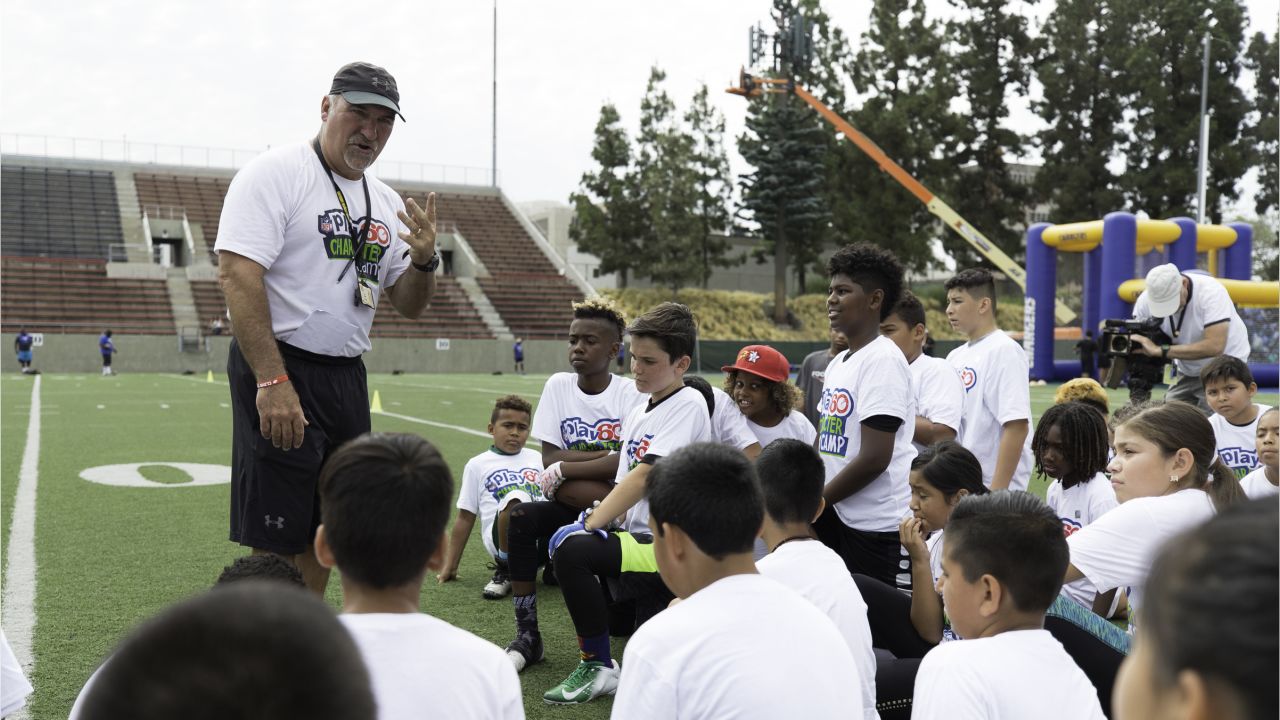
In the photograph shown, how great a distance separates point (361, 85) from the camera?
132 inches

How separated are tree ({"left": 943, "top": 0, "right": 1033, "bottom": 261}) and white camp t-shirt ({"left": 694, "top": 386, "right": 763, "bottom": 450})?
42.8 m

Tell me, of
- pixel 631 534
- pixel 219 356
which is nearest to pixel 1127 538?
pixel 631 534

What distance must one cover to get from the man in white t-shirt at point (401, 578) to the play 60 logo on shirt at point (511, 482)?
12.5 ft

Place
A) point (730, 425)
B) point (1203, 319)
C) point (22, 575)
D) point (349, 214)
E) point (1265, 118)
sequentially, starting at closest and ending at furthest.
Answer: point (349, 214), point (730, 425), point (22, 575), point (1203, 319), point (1265, 118)

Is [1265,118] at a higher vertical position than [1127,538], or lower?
higher

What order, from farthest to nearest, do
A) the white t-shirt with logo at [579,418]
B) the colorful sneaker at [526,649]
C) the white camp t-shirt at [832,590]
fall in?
the white t-shirt with logo at [579,418] < the colorful sneaker at [526,649] < the white camp t-shirt at [832,590]

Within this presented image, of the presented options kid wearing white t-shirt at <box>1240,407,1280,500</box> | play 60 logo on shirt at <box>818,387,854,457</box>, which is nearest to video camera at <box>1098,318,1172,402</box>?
kid wearing white t-shirt at <box>1240,407,1280,500</box>

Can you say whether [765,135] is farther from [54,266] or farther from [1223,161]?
[54,266]

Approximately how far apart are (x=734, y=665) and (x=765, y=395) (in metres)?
2.60

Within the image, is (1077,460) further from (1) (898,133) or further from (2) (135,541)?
(1) (898,133)

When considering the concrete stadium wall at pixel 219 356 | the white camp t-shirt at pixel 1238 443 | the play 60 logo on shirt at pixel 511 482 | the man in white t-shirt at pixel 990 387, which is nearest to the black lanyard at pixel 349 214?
the play 60 logo on shirt at pixel 511 482

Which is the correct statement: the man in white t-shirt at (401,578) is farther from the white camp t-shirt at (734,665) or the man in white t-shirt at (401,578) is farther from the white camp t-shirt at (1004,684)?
the white camp t-shirt at (1004,684)

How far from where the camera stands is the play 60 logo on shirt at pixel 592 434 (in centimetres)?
485

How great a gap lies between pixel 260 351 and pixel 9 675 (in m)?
1.26
